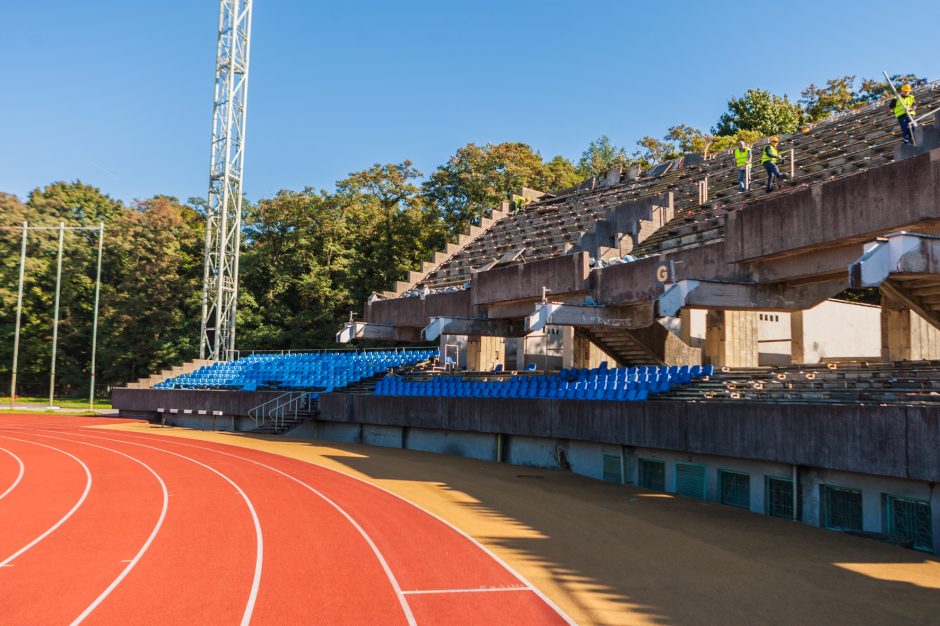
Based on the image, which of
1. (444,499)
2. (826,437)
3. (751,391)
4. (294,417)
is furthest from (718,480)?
(294,417)

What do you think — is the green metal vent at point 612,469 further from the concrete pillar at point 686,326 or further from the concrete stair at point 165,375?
the concrete stair at point 165,375

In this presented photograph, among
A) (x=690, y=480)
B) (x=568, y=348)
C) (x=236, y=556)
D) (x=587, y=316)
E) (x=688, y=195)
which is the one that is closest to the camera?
(x=236, y=556)

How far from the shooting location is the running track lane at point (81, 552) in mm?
8141

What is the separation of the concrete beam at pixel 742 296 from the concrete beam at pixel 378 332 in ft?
52.0

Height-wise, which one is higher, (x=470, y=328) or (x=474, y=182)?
(x=474, y=182)

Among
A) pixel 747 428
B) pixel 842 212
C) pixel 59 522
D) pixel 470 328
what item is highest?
pixel 842 212

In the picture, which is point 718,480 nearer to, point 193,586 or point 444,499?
point 444,499

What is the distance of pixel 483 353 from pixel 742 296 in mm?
15712

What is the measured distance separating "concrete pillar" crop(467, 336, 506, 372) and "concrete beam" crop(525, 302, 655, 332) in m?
10.1

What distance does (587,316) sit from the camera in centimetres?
2078

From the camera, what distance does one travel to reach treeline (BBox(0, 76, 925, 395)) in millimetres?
50250

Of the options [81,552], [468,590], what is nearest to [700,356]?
[468,590]

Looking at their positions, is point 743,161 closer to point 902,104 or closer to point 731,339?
point 731,339

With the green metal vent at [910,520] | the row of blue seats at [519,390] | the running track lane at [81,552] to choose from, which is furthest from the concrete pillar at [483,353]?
the green metal vent at [910,520]
